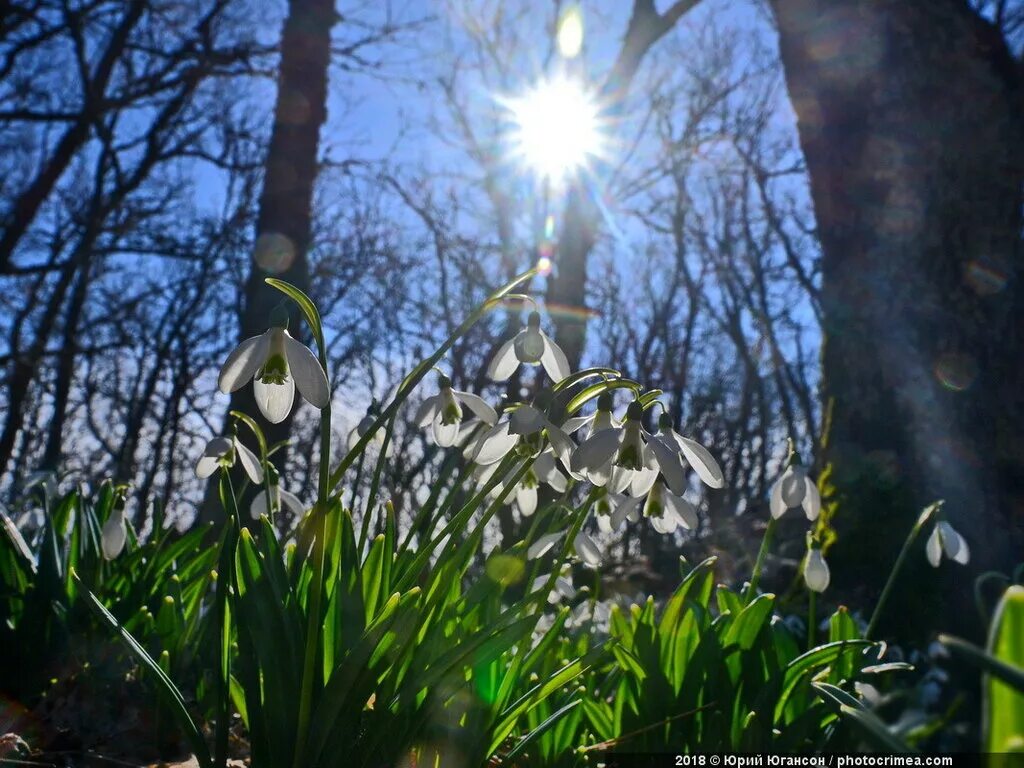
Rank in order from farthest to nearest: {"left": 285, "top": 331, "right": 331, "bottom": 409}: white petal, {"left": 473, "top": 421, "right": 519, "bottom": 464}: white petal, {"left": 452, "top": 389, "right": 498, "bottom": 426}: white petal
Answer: {"left": 452, "top": 389, "right": 498, "bottom": 426}: white petal < {"left": 473, "top": 421, "right": 519, "bottom": 464}: white petal < {"left": 285, "top": 331, "right": 331, "bottom": 409}: white petal

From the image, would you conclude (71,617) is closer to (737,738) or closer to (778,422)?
(737,738)

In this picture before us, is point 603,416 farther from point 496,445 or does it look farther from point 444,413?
point 444,413

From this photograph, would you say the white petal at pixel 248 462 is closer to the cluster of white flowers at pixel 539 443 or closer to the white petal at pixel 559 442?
the cluster of white flowers at pixel 539 443

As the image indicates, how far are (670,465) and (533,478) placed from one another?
1.96ft

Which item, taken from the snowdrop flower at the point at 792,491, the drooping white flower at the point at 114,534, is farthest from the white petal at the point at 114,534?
the snowdrop flower at the point at 792,491

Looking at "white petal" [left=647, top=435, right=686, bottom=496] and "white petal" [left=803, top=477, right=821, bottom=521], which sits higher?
"white petal" [left=803, top=477, right=821, bottom=521]

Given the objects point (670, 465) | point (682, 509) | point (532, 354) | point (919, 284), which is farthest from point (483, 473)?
point (919, 284)

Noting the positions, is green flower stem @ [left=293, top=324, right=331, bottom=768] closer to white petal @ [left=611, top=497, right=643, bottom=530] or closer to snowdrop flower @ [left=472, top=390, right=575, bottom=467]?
snowdrop flower @ [left=472, top=390, right=575, bottom=467]

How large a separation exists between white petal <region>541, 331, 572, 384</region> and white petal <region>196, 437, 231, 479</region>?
891 millimetres

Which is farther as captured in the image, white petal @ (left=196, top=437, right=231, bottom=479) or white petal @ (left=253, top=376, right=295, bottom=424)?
white petal @ (left=196, top=437, right=231, bottom=479)

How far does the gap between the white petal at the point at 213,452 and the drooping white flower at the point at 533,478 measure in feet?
2.24

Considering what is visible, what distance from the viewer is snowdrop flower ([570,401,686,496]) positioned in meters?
1.32

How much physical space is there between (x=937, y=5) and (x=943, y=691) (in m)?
3.06

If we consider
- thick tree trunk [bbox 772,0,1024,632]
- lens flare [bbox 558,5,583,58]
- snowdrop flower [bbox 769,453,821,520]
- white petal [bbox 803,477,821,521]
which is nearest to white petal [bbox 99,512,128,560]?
snowdrop flower [bbox 769,453,821,520]
